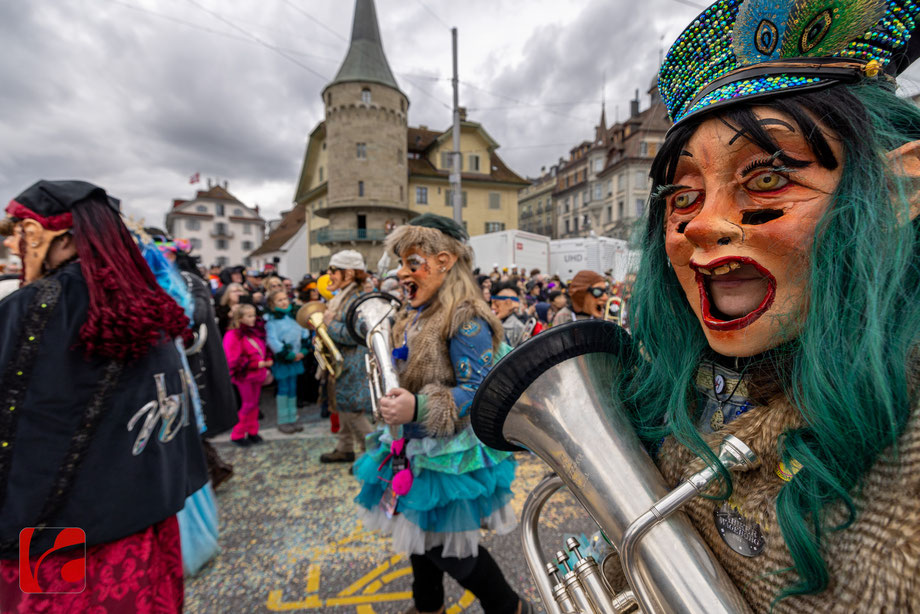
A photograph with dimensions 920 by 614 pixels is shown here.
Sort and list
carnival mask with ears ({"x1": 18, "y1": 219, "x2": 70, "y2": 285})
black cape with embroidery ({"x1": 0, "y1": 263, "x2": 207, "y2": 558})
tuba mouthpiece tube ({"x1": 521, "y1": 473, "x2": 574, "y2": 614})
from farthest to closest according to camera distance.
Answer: carnival mask with ears ({"x1": 18, "y1": 219, "x2": 70, "y2": 285}), black cape with embroidery ({"x1": 0, "y1": 263, "x2": 207, "y2": 558}), tuba mouthpiece tube ({"x1": 521, "y1": 473, "x2": 574, "y2": 614})

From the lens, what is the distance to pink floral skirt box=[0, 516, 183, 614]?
1.54 m

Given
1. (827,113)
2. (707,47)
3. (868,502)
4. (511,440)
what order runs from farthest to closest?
(511,440)
(707,47)
(827,113)
(868,502)

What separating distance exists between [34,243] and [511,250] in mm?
15183

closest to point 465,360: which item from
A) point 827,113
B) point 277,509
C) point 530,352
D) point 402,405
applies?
point 402,405

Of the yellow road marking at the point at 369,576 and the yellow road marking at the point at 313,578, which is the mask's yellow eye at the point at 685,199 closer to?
the yellow road marking at the point at 369,576

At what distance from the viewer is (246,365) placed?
482cm

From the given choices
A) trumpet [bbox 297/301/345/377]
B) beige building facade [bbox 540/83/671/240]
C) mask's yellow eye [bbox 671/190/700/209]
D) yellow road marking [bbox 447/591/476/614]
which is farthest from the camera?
beige building facade [bbox 540/83/671/240]

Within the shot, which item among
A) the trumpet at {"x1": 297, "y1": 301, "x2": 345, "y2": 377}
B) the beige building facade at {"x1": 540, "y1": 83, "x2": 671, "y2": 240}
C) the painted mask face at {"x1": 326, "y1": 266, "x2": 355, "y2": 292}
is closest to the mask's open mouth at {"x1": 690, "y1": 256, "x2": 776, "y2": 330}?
the trumpet at {"x1": 297, "y1": 301, "x2": 345, "y2": 377}

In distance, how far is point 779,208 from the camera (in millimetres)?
720

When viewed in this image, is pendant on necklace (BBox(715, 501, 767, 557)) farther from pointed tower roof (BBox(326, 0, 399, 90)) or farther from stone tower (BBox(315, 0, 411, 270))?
pointed tower roof (BBox(326, 0, 399, 90))

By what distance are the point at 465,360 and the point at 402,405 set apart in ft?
1.20

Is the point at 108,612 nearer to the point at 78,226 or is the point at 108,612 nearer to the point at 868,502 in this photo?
the point at 78,226

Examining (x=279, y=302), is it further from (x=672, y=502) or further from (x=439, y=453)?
(x=672, y=502)

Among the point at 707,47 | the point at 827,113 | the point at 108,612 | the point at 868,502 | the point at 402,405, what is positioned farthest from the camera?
the point at 402,405
